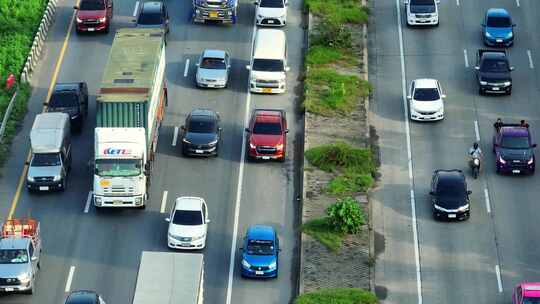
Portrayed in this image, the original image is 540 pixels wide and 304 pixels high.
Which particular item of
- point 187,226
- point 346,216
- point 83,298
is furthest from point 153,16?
point 83,298

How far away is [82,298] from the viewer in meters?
72.7

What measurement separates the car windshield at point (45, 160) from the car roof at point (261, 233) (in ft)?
38.5

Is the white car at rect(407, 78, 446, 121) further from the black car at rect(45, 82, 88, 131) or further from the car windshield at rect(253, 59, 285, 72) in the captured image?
the black car at rect(45, 82, 88, 131)

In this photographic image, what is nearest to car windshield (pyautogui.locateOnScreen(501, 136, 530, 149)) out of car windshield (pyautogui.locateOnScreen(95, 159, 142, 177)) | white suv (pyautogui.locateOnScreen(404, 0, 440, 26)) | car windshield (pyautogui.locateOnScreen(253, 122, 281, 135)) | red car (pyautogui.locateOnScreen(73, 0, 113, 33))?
car windshield (pyautogui.locateOnScreen(253, 122, 281, 135))

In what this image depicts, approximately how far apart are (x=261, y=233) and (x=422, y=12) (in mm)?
27995

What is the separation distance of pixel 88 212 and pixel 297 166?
11654 mm

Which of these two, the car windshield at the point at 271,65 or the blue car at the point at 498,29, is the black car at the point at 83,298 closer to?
the car windshield at the point at 271,65

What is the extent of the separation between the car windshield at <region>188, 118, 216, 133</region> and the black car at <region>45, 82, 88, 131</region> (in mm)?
6453

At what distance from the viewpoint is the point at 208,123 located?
88312 millimetres

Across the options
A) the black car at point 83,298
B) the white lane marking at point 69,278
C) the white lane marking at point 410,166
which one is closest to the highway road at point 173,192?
the white lane marking at point 69,278

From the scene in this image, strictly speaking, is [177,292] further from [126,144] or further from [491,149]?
[491,149]

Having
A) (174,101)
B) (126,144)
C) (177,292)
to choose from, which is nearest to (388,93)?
(174,101)

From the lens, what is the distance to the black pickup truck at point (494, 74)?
94188 millimetres

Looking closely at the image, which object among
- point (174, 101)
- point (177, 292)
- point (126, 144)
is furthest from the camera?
point (174, 101)
